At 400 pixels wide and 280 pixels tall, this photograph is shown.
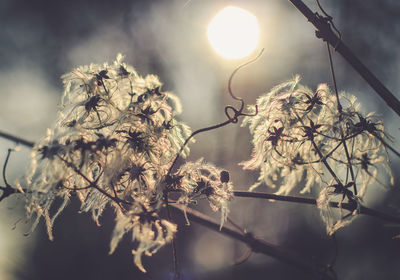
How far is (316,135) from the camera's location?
1249 mm

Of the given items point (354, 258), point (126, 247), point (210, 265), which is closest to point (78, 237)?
point (126, 247)

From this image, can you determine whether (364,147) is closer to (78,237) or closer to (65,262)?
(78,237)

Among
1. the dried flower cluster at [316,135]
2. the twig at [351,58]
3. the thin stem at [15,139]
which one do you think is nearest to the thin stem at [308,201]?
the dried flower cluster at [316,135]

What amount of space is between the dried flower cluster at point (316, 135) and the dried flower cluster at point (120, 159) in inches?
12.8

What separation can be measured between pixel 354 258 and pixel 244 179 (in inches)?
287

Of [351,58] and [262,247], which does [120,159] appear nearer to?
[262,247]

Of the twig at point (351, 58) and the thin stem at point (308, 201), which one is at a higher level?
the twig at point (351, 58)

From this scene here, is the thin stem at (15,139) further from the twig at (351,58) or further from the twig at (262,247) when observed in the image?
the twig at (351,58)

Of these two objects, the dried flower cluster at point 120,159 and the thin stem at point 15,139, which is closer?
the thin stem at point 15,139

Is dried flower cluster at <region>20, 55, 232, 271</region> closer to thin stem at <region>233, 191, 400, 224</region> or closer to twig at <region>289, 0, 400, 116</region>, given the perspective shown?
thin stem at <region>233, 191, 400, 224</region>

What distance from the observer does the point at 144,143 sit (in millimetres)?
1092

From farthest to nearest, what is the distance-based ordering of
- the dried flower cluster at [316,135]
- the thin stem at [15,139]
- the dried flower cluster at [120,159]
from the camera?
the dried flower cluster at [316,135], the dried flower cluster at [120,159], the thin stem at [15,139]

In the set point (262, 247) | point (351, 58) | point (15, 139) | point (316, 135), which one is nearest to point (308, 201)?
point (262, 247)

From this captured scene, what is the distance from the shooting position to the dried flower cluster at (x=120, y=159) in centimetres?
92
